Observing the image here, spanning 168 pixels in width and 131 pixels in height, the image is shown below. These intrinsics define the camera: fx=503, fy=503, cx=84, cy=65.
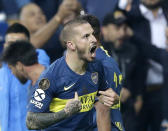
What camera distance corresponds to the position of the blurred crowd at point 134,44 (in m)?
6.98

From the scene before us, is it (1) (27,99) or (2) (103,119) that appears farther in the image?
(1) (27,99)

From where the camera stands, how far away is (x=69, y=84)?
429 centimetres

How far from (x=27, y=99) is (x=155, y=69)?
2362mm

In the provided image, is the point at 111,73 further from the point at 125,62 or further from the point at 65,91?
the point at 125,62

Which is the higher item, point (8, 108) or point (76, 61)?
point (76, 61)

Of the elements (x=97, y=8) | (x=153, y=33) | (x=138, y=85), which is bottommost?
(x=138, y=85)

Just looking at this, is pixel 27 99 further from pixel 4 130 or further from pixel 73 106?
pixel 73 106

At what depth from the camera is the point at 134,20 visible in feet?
24.1

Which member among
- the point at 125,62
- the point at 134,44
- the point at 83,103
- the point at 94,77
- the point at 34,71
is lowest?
the point at 83,103

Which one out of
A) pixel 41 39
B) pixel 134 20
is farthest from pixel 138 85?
pixel 41 39

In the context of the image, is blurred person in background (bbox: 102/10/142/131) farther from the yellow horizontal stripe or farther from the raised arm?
the raised arm

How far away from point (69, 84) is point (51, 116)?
1.02 ft

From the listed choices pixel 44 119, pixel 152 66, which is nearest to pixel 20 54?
pixel 44 119

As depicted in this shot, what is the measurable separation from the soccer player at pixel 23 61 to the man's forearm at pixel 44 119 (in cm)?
112
